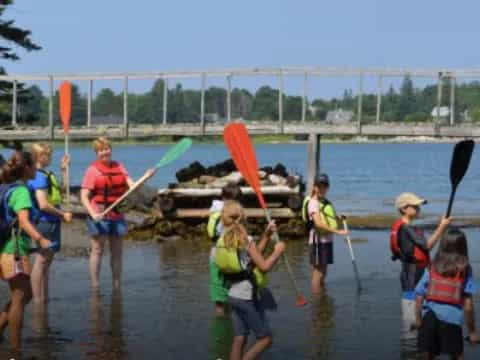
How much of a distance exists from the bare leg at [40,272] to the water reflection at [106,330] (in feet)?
1.87

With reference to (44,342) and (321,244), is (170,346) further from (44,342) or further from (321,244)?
(321,244)

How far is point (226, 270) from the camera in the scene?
8953 mm

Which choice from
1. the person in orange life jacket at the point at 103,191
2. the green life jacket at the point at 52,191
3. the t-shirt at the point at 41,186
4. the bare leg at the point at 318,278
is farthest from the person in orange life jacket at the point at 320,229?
the t-shirt at the point at 41,186

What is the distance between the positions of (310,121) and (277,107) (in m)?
1.56

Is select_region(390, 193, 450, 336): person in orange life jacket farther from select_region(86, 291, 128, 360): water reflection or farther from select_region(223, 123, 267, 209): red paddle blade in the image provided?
select_region(86, 291, 128, 360): water reflection

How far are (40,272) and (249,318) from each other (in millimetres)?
4124

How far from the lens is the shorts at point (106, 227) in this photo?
523 inches

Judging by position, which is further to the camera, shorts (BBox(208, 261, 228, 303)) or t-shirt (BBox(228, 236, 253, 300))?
shorts (BBox(208, 261, 228, 303))

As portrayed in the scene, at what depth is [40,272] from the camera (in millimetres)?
12492

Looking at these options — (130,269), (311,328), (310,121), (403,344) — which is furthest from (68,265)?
(310,121)

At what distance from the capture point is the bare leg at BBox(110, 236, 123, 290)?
13484mm

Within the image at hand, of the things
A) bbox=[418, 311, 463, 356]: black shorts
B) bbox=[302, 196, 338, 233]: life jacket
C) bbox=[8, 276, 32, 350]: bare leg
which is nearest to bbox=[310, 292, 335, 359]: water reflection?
bbox=[302, 196, 338, 233]: life jacket

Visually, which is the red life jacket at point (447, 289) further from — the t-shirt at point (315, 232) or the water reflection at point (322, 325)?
the t-shirt at point (315, 232)

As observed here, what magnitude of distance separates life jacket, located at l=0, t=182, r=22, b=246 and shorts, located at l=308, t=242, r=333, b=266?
4623 millimetres
